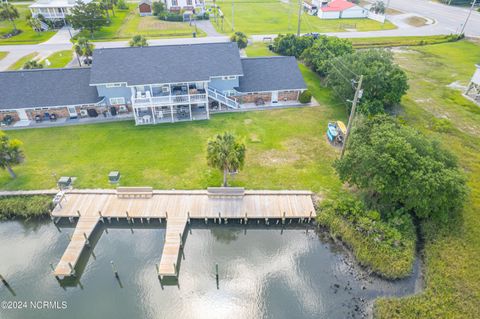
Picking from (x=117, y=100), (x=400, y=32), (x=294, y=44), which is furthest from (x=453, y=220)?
(x=400, y=32)

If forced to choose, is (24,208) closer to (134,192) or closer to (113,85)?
(134,192)

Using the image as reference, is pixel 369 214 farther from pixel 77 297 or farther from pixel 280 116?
pixel 77 297

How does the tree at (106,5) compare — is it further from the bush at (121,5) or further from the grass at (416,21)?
the grass at (416,21)

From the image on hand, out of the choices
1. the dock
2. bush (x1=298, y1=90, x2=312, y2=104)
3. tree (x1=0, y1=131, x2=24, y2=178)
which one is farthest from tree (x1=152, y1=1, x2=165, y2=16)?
the dock

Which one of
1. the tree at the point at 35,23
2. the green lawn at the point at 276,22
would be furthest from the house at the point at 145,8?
the tree at the point at 35,23

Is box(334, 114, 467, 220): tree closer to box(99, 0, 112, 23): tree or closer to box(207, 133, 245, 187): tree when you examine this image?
box(207, 133, 245, 187): tree

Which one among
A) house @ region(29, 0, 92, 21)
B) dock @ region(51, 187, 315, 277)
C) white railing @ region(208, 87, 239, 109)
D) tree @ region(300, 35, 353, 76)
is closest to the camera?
dock @ region(51, 187, 315, 277)
